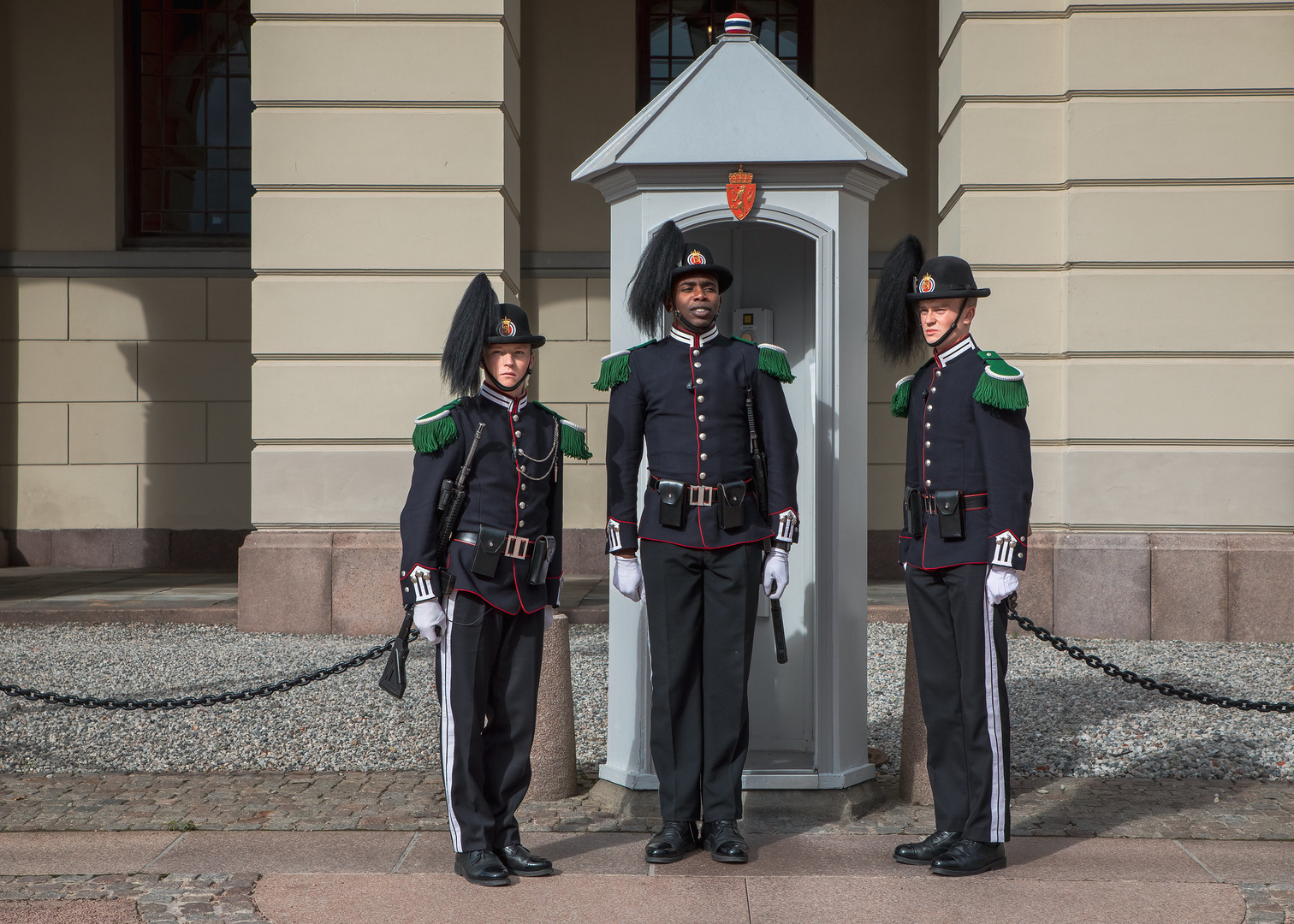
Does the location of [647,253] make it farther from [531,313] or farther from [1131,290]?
[531,313]

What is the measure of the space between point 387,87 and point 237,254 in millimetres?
3565

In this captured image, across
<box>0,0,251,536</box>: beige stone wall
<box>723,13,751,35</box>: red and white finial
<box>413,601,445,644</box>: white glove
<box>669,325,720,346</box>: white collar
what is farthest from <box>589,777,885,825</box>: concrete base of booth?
<box>0,0,251,536</box>: beige stone wall

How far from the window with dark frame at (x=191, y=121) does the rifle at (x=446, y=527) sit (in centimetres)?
777

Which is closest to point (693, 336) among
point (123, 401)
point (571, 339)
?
point (571, 339)

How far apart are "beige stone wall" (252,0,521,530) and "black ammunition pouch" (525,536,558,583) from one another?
12.6ft

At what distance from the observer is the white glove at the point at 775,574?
3498 mm

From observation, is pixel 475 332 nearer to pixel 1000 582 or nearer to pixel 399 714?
pixel 1000 582

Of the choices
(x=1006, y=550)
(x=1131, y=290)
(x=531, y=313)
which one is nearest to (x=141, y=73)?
(x=531, y=313)

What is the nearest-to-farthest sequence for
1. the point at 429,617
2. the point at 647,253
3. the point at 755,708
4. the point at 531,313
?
the point at 429,617 < the point at 647,253 < the point at 755,708 < the point at 531,313

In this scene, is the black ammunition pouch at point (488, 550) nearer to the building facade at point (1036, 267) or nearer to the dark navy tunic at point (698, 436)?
the dark navy tunic at point (698, 436)

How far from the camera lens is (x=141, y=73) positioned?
10320 millimetres

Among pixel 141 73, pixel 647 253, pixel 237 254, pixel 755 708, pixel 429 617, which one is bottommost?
pixel 755 708

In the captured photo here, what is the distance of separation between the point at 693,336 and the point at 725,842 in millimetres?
1525

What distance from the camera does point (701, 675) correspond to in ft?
11.9
